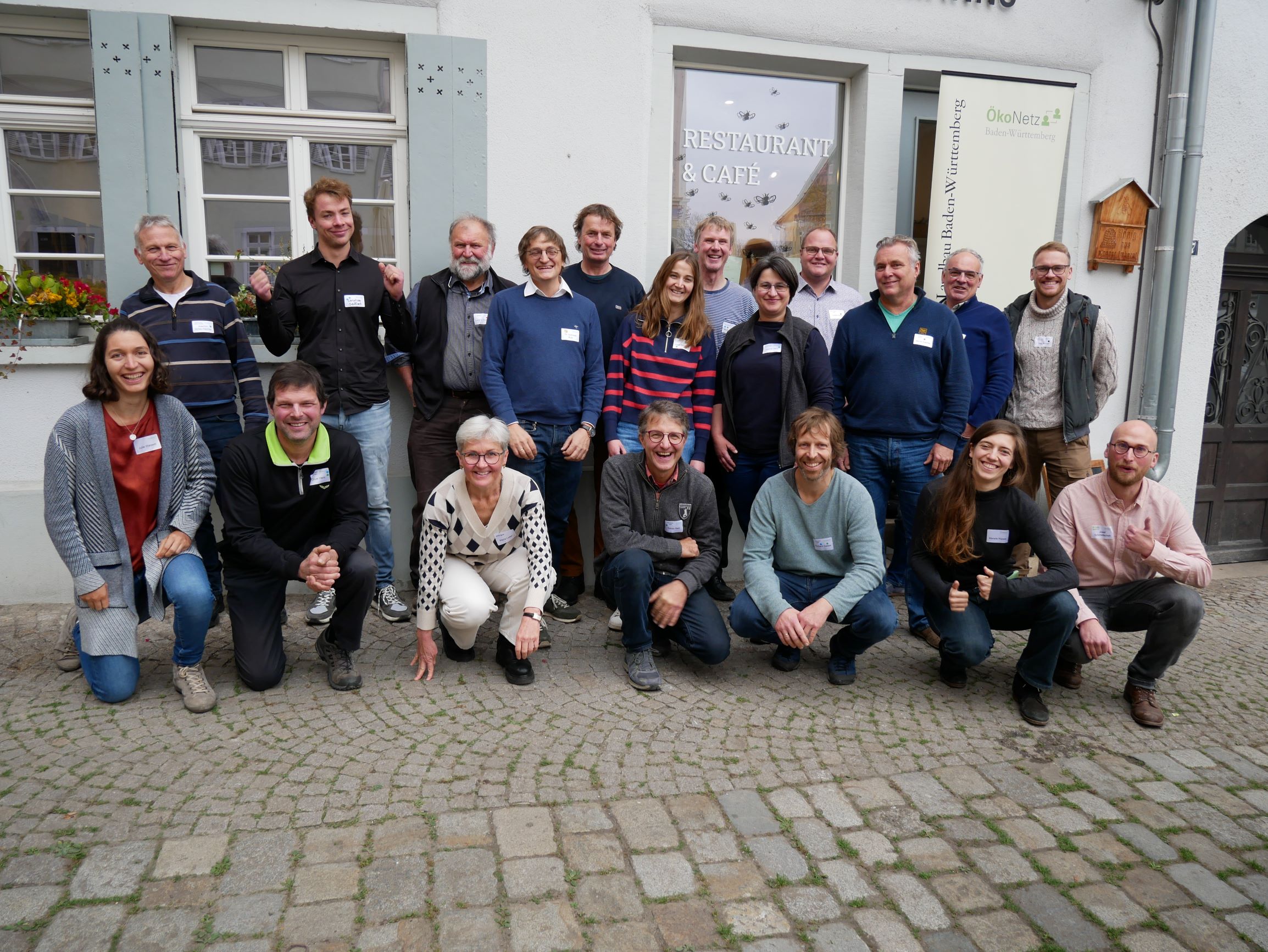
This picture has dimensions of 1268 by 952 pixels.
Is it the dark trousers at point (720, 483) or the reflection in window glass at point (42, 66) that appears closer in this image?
the reflection in window glass at point (42, 66)

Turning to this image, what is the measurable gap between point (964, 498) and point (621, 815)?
2105 millimetres

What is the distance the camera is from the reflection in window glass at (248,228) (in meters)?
5.23

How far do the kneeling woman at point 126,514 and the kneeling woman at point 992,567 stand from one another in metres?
3.20

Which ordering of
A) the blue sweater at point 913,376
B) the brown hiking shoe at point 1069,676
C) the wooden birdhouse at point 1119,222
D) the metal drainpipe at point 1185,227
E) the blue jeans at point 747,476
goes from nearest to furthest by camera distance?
1. the brown hiking shoe at point 1069,676
2. the blue sweater at point 913,376
3. the blue jeans at point 747,476
4. the metal drainpipe at point 1185,227
5. the wooden birdhouse at point 1119,222

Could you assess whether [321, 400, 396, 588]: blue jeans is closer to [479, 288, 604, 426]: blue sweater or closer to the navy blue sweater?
the navy blue sweater

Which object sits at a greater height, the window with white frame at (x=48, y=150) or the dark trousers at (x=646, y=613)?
the window with white frame at (x=48, y=150)

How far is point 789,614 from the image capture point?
3910 mm

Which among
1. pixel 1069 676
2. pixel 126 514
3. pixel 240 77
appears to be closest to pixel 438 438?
Result: pixel 126 514

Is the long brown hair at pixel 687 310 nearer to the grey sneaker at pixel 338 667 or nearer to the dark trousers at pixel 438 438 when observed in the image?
the dark trousers at pixel 438 438

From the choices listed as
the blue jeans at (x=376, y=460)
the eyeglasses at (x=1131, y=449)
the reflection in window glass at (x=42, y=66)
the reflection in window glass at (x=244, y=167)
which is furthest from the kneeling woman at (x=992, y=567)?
the reflection in window glass at (x=42, y=66)

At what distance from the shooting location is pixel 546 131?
532 centimetres

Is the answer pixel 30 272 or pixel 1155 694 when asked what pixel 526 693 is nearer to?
pixel 1155 694

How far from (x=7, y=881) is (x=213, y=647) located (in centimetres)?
187

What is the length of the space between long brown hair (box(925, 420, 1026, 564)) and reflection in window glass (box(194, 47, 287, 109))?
14.0 feet
